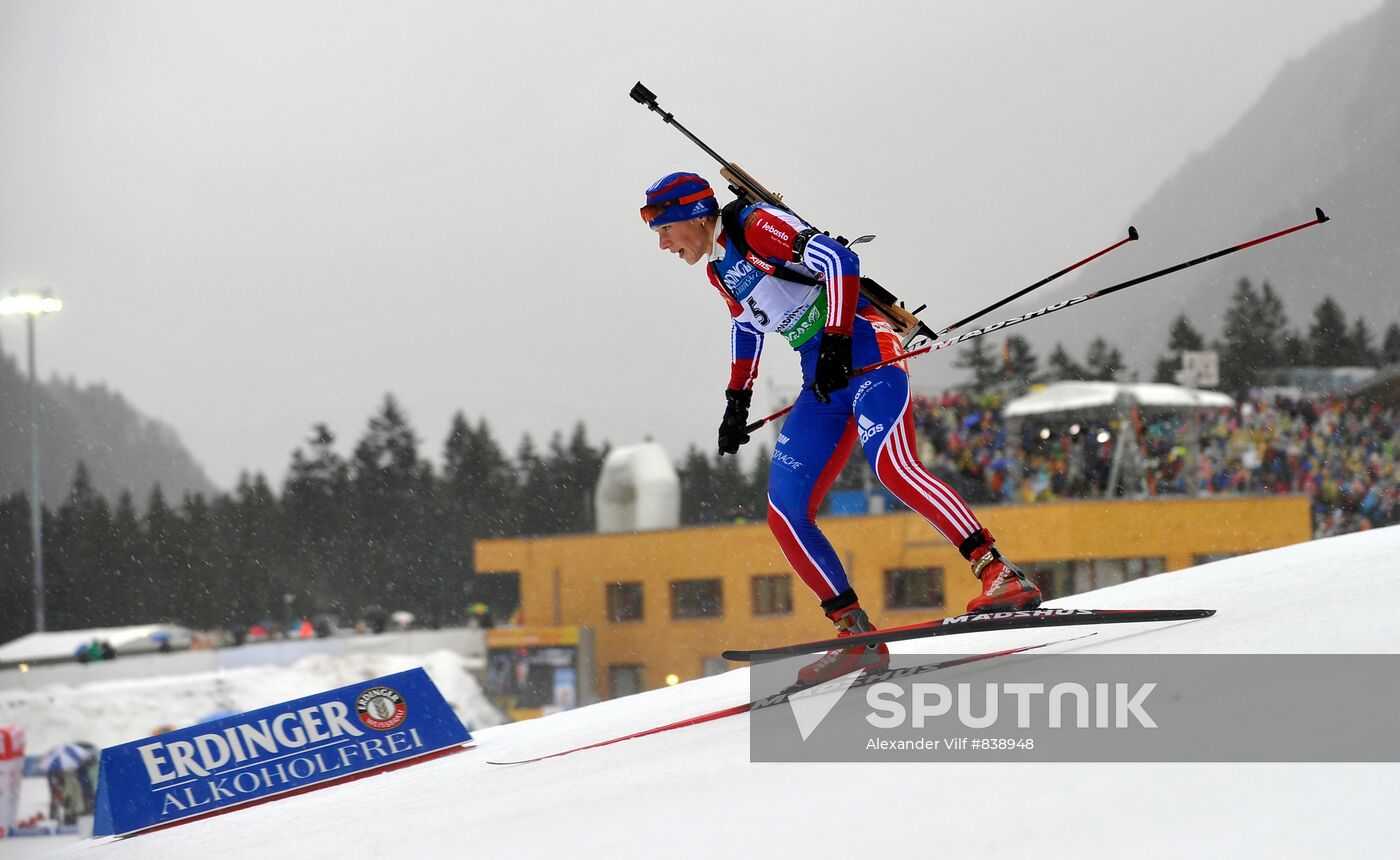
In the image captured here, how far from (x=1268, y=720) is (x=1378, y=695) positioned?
0.69ft

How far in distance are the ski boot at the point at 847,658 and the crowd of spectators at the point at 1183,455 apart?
46.2 feet

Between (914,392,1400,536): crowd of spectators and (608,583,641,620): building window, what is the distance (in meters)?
6.12

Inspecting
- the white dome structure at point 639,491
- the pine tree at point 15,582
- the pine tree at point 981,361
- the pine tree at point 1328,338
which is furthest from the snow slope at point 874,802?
the pine tree at point 15,582

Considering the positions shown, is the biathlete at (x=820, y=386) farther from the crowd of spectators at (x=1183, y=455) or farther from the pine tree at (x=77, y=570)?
the pine tree at (x=77, y=570)

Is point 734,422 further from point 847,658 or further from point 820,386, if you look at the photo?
point 847,658

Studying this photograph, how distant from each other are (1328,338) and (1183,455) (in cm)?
4805

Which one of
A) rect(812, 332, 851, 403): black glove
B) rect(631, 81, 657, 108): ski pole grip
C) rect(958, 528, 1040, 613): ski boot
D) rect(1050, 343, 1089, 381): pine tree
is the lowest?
rect(958, 528, 1040, 613): ski boot

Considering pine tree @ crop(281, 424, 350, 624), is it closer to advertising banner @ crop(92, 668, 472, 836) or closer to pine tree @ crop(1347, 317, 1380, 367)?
pine tree @ crop(1347, 317, 1380, 367)

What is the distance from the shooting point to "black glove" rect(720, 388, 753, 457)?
13.1 ft

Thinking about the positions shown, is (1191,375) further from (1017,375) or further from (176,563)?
(176,563)

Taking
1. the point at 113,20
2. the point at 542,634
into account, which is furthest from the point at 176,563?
the point at 113,20

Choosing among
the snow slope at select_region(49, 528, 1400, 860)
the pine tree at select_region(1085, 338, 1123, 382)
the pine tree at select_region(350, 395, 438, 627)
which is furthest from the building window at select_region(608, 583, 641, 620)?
the pine tree at select_region(350, 395, 438, 627)

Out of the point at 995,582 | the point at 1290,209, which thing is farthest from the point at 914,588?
the point at 1290,209

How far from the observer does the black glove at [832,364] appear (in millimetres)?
3477
